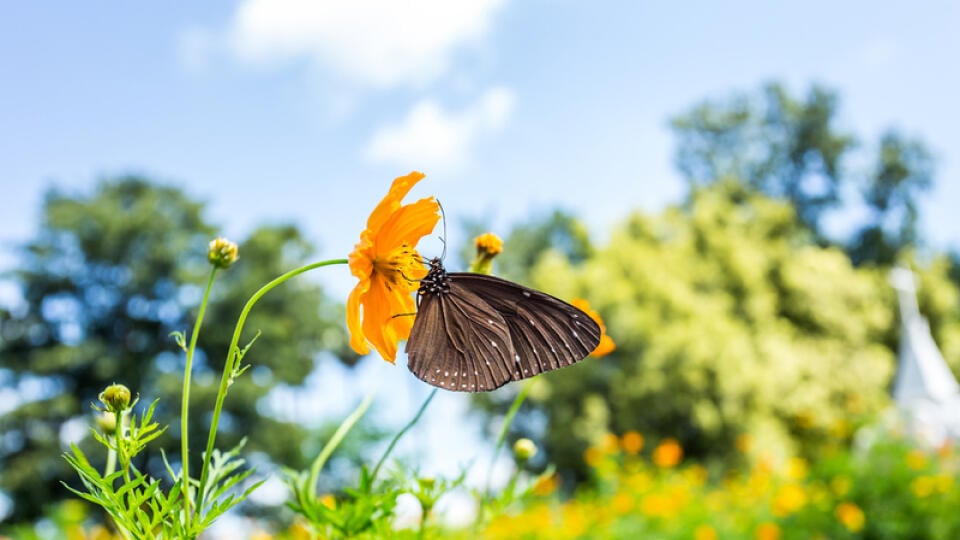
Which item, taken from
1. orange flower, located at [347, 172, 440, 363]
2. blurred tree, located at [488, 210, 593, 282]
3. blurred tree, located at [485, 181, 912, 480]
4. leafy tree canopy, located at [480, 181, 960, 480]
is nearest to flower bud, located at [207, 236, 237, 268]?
orange flower, located at [347, 172, 440, 363]

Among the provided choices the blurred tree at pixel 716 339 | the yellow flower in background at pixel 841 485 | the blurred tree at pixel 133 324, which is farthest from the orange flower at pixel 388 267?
the blurred tree at pixel 133 324

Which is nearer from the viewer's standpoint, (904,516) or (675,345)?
(904,516)

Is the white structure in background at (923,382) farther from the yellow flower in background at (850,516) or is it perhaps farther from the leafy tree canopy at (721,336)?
the yellow flower in background at (850,516)

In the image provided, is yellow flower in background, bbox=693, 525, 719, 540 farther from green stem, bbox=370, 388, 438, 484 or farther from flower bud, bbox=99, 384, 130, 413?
flower bud, bbox=99, 384, 130, 413

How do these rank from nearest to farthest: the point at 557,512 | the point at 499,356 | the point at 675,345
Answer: the point at 499,356, the point at 557,512, the point at 675,345

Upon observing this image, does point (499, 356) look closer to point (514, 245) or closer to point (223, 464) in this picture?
point (223, 464)

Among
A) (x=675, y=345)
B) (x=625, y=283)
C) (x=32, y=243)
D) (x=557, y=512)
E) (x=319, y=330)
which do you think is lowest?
(x=557, y=512)

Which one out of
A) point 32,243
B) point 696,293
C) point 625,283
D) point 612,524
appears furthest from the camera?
point 32,243

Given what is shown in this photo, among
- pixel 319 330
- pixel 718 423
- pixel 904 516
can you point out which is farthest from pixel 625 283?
pixel 904 516

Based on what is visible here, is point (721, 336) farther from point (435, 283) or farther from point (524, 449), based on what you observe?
point (435, 283)
